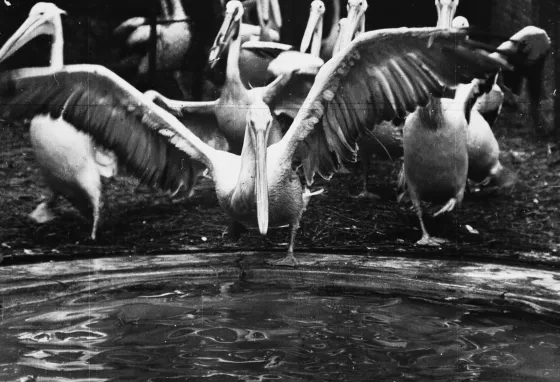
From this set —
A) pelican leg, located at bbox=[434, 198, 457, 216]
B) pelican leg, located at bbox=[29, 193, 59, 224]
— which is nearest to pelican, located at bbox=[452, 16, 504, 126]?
pelican leg, located at bbox=[434, 198, 457, 216]

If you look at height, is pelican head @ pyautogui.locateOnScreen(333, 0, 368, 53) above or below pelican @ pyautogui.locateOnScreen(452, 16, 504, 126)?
above

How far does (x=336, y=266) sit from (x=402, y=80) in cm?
192

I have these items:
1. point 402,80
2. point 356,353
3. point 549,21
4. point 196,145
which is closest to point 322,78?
point 402,80

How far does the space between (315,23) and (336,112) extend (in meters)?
0.94

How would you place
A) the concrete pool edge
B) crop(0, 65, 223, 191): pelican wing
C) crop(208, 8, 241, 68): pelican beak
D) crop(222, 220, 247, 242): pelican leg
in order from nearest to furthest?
1. the concrete pool edge
2. crop(0, 65, 223, 191): pelican wing
3. crop(208, 8, 241, 68): pelican beak
4. crop(222, 220, 247, 242): pelican leg

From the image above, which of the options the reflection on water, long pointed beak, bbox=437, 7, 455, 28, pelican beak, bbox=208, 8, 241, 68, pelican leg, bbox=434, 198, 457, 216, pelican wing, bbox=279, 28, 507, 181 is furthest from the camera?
pelican leg, bbox=434, 198, 457, 216

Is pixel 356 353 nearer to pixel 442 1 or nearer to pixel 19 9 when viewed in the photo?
pixel 442 1

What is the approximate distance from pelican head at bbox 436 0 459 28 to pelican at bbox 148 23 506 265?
1.09 ft

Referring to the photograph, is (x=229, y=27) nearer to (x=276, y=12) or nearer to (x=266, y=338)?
(x=276, y=12)

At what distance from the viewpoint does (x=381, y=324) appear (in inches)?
303

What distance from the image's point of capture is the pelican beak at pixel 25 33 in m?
9.08

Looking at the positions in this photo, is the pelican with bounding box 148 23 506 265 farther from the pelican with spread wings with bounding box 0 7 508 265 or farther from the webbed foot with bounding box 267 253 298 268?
the webbed foot with bounding box 267 253 298 268

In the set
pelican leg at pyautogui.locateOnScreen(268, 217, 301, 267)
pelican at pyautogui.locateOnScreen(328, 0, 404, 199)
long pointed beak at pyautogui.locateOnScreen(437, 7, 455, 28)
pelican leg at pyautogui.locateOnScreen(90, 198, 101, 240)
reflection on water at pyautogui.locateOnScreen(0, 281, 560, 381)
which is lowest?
reflection on water at pyautogui.locateOnScreen(0, 281, 560, 381)

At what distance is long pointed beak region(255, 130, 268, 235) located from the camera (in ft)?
28.3
